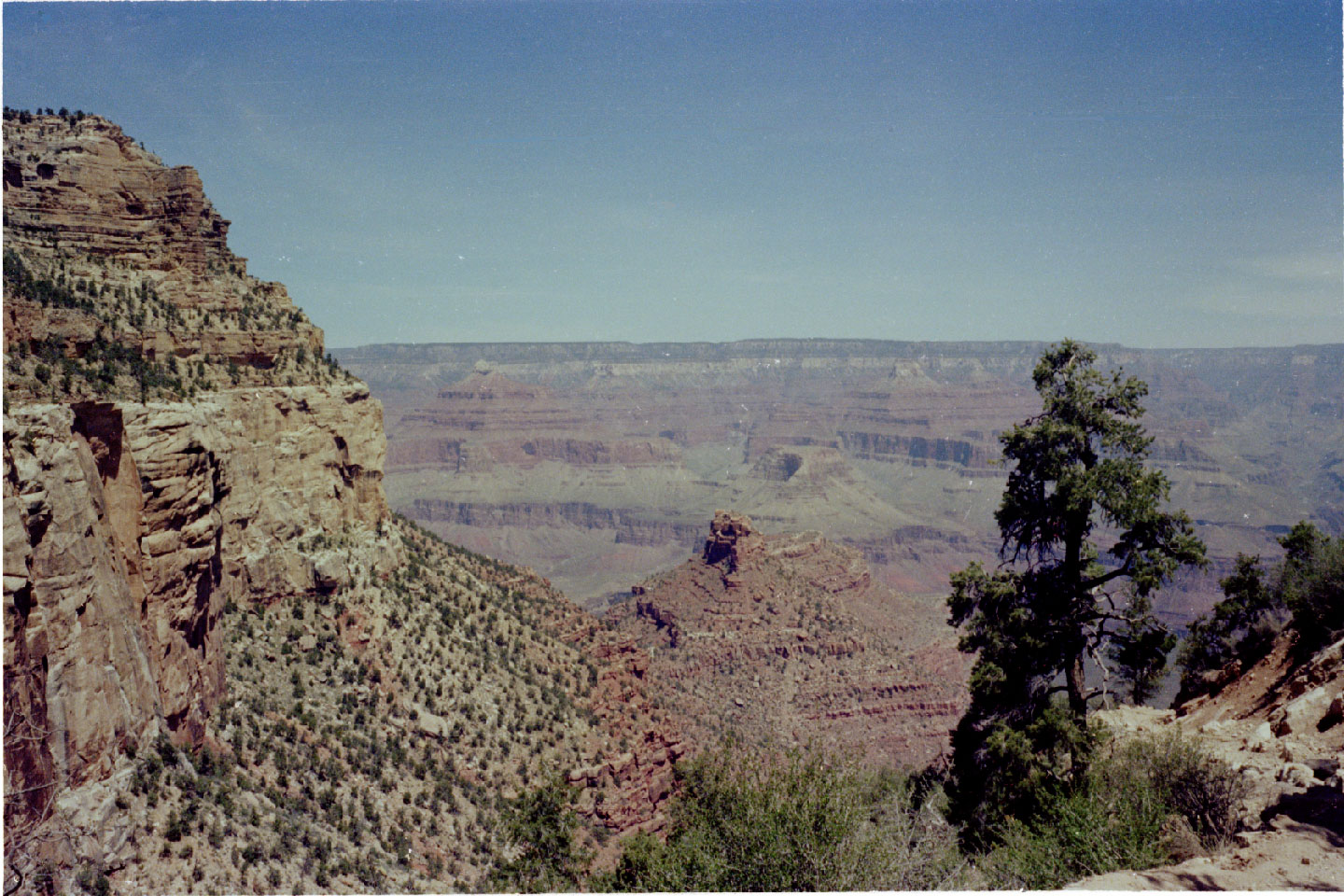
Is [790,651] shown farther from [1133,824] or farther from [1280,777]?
[1133,824]

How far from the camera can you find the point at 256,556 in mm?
27516

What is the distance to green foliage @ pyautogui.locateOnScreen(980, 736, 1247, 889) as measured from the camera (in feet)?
46.0

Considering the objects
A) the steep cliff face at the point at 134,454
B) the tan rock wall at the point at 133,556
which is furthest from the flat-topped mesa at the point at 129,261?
the tan rock wall at the point at 133,556

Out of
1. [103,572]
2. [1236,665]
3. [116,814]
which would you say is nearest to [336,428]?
[103,572]

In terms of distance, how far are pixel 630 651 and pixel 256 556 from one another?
59.1 ft

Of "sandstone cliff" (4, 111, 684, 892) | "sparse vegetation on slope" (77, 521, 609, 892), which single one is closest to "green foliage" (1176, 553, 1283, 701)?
"sandstone cliff" (4, 111, 684, 892)

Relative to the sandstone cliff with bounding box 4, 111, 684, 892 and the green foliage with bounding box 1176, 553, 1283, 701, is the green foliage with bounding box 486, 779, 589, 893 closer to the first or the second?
the sandstone cliff with bounding box 4, 111, 684, 892

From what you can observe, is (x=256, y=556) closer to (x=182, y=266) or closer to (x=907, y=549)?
(x=182, y=266)

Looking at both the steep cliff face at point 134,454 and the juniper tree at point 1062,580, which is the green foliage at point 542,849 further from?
the juniper tree at point 1062,580

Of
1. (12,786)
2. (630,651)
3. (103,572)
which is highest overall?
(103,572)

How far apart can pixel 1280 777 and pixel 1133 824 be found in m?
3.30

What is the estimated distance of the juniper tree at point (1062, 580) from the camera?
18359 mm

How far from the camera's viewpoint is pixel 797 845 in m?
14.8

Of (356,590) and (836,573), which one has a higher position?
(356,590)
